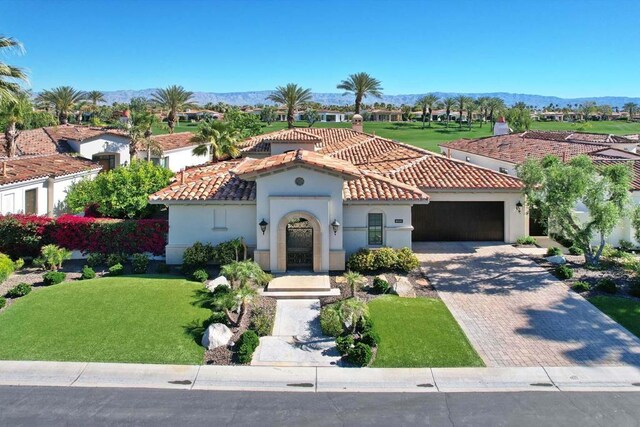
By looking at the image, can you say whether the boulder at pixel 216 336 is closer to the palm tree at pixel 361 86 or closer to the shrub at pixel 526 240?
the shrub at pixel 526 240

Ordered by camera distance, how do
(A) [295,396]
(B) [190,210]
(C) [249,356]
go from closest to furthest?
(A) [295,396] → (C) [249,356] → (B) [190,210]

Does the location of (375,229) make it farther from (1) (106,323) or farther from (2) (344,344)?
(1) (106,323)

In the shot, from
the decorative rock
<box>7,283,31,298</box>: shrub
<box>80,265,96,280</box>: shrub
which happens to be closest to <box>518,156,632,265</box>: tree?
the decorative rock

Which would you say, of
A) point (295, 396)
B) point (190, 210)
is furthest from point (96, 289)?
point (295, 396)

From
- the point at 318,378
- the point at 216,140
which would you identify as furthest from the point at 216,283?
the point at 216,140

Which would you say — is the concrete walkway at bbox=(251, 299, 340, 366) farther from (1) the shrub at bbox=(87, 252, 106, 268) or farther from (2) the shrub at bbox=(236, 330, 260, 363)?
(1) the shrub at bbox=(87, 252, 106, 268)

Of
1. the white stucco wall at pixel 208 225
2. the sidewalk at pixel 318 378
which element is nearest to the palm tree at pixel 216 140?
Answer: the white stucco wall at pixel 208 225

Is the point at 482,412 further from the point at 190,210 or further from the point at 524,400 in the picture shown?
the point at 190,210
